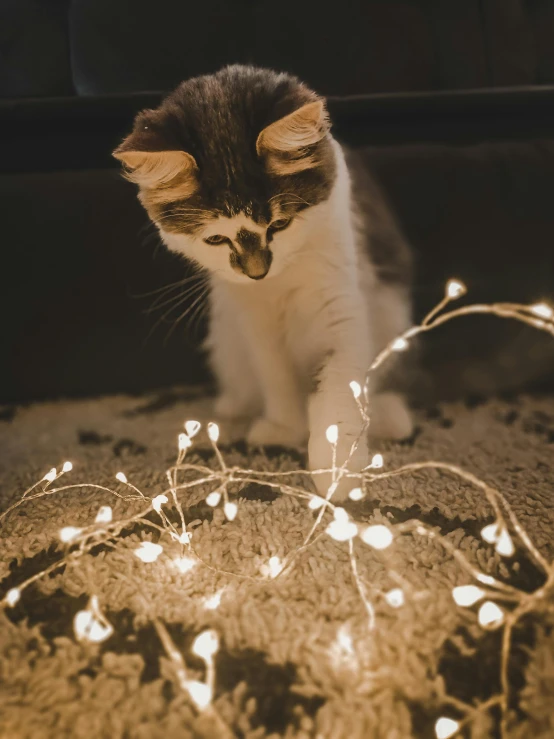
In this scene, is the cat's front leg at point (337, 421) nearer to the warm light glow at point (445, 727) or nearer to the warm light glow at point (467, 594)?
the warm light glow at point (467, 594)

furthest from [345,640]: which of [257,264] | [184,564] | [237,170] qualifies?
[237,170]

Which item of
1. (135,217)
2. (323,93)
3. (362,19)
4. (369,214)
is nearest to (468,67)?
(362,19)

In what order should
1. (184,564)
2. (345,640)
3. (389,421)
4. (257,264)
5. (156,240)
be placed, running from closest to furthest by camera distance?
(345,640)
(184,564)
(257,264)
(389,421)
(156,240)

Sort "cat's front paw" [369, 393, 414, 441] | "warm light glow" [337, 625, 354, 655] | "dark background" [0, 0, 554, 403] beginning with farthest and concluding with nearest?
"dark background" [0, 0, 554, 403] → "cat's front paw" [369, 393, 414, 441] → "warm light glow" [337, 625, 354, 655]

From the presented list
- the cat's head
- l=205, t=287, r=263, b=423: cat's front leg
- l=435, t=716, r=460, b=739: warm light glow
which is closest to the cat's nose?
the cat's head

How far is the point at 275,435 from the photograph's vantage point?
111 cm

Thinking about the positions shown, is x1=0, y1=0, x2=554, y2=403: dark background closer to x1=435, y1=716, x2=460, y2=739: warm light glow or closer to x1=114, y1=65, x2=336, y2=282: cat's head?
x1=114, y1=65, x2=336, y2=282: cat's head

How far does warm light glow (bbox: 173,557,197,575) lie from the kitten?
257mm

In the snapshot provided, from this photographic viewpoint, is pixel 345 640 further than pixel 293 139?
No

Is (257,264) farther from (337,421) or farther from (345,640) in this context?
(345,640)

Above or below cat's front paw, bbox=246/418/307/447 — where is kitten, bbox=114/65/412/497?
above

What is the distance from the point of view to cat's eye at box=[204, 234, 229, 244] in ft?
2.78

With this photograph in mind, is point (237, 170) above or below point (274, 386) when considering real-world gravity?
above

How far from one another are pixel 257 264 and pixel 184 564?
440 mm
